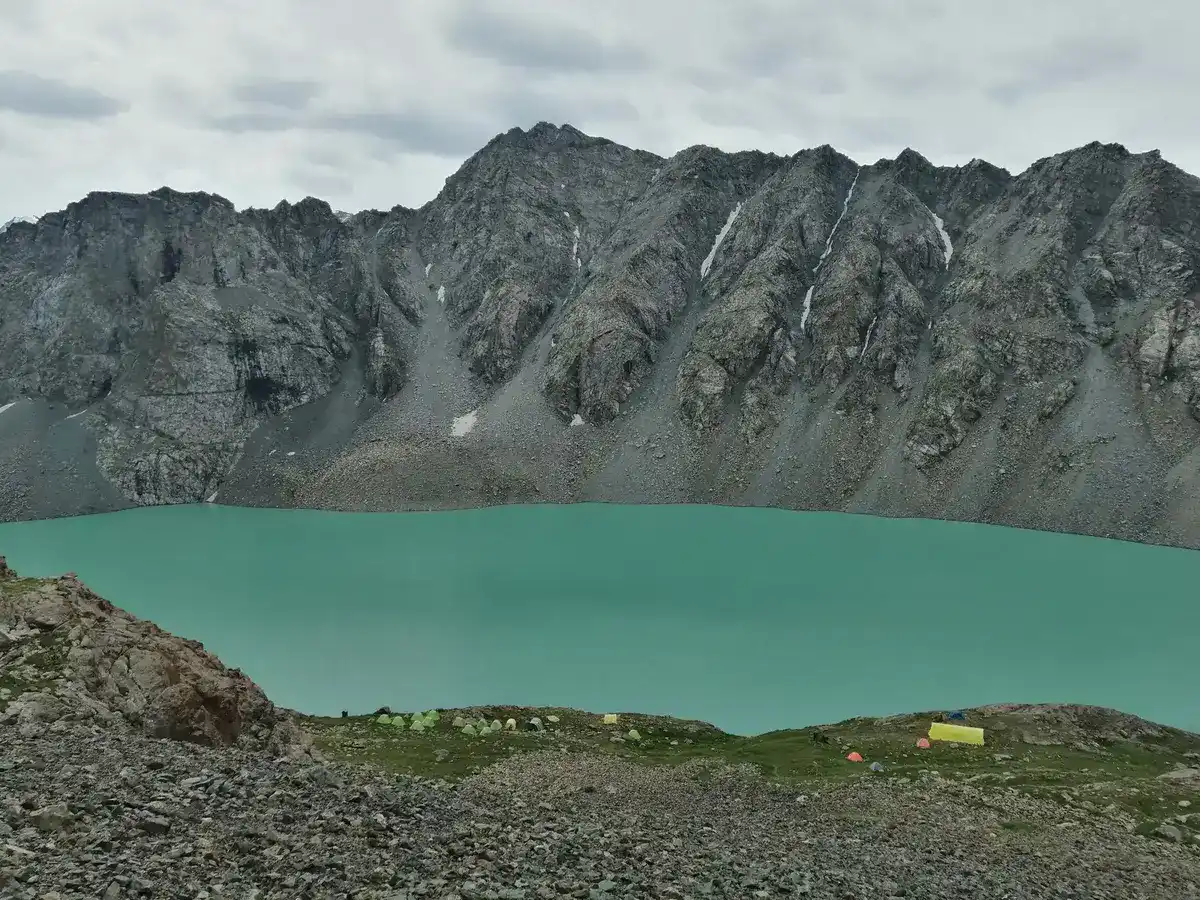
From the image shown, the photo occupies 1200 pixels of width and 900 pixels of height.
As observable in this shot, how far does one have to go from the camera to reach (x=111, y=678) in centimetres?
1981

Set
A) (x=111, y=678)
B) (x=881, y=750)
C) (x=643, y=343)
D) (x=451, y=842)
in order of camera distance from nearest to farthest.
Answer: (x=451, y=842)
(x=111, y=678)
(x=881, y=750)
(x=643, y=343)

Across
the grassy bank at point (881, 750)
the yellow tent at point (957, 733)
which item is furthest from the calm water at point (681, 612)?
the yellow tent at point (957, 733)

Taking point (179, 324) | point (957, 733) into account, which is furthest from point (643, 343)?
point (957, 733)

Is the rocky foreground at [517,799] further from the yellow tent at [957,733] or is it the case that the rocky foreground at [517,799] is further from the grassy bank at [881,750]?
the yellow tent at [957,733]

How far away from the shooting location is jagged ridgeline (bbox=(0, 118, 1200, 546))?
91250 millimetres

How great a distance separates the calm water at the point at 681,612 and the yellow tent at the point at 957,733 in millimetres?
6389

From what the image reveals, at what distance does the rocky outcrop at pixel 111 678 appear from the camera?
17.9 metres

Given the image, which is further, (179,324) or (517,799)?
(179,324)

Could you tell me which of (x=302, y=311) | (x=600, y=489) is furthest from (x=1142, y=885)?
(x=302, y=311)

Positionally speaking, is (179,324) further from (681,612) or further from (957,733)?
(957,733)

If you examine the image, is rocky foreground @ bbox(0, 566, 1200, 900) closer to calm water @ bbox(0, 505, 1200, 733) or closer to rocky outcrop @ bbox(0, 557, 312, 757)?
rocky outcrop @ bbox(0, 557, 312, 757)

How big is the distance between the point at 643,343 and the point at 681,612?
2779 inches

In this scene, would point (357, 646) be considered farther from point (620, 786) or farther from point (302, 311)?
point (302, 311)

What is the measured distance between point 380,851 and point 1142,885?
1632cm
